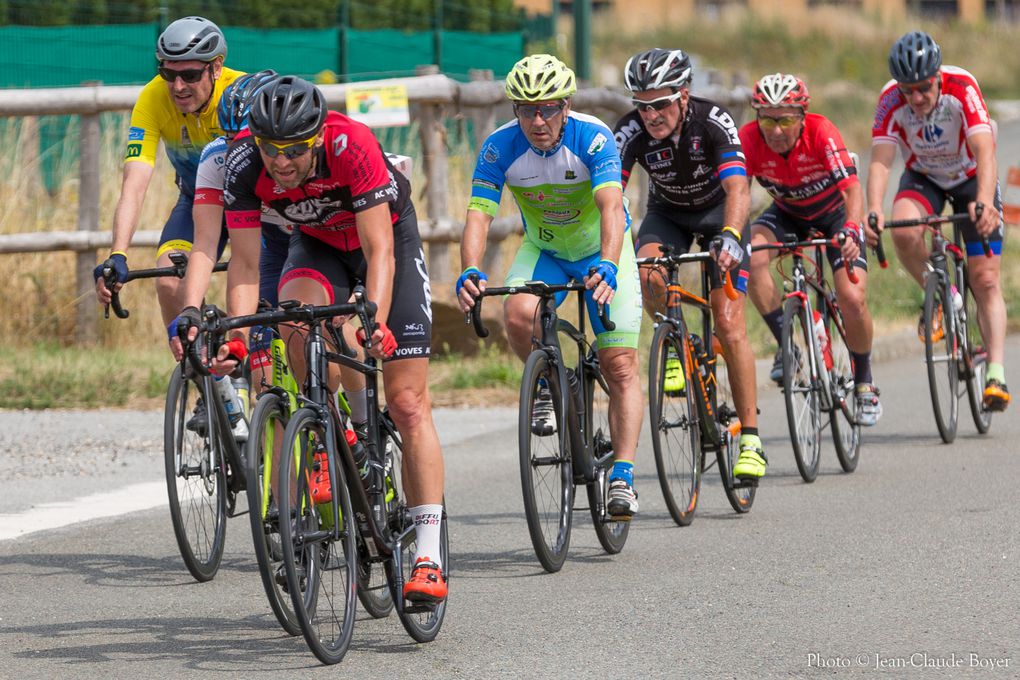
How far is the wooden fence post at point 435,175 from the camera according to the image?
46.1 feet

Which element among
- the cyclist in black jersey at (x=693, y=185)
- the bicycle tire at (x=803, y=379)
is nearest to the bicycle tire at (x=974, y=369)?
the bicycle tire at (x=803, y=379)

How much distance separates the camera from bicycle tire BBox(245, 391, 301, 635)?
17.6 ft

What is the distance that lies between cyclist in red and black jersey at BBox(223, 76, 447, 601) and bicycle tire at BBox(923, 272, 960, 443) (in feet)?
15.6

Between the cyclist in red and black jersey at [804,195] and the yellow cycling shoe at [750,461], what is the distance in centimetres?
87

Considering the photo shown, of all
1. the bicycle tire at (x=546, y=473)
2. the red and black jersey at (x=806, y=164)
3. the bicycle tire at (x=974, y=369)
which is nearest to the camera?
the bicycle tire at (x=546, y=473)

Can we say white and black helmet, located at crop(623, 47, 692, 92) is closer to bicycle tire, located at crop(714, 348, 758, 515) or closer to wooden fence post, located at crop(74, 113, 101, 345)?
bicycle tire, located at crop(714, 348, 758, 515)

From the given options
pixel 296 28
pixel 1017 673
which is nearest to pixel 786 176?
pixel 1017 673

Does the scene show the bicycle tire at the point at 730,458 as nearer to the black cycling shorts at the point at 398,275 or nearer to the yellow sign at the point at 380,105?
the black cycling shorts at the point at 398,275

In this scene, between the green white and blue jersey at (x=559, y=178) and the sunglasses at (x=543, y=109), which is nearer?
the sunglasses at (x=543, y=109)

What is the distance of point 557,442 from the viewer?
743 centimetres

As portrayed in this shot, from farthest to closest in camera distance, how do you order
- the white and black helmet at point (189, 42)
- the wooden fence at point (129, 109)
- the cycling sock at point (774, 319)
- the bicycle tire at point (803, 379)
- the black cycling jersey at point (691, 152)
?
the wooden fence at point (129, 109) → the cycling sock at point (774, 319) → the bicycle tire at point (803, 379) → the black cycling jersey at point (691, 152) → the white and black helmet at point (189, 42)

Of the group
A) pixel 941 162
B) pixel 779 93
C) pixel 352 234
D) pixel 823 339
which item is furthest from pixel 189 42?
pixel 941 162

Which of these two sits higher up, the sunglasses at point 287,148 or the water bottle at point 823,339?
the sunglasses at point 287,148

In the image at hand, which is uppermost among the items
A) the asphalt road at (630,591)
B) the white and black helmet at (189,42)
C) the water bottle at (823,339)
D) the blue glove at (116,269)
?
the white and black helmet at (189,42)
